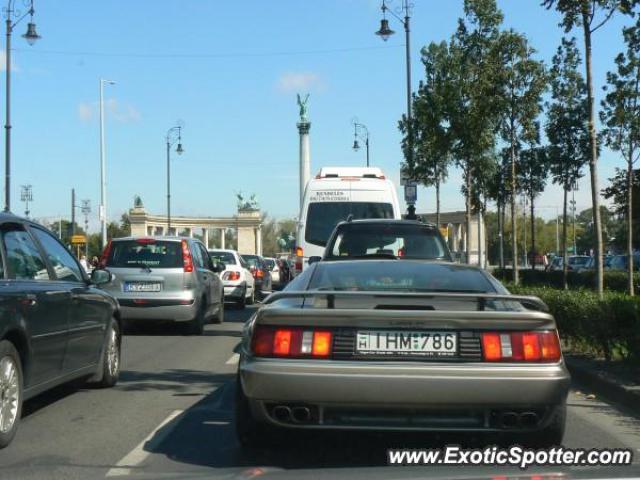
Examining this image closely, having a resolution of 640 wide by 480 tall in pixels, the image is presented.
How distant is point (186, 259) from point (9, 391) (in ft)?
29.6

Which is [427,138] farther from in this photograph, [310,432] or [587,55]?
[310,432]

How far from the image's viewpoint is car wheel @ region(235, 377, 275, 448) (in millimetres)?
5578

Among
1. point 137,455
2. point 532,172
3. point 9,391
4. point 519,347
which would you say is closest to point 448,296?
point 519,347

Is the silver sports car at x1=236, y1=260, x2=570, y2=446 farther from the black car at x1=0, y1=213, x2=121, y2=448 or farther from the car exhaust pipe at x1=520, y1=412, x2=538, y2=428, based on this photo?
the black car at x1=0, y1=213, x2=121, y2=448

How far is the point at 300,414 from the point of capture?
17.4 ft

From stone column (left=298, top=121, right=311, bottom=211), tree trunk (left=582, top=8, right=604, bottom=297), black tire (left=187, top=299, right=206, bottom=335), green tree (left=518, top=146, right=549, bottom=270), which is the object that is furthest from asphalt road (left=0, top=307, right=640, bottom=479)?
stone column (left=298, top=121, right=311, bottom=211)

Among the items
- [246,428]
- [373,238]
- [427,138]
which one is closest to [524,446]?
[246,428]

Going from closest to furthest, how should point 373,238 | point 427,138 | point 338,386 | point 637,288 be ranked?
1. point 338,386
2. point 373,238
3. point 637,288
4. point 427,138

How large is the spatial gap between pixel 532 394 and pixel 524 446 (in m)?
0.51

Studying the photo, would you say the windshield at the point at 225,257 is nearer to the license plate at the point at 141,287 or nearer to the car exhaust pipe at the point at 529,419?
the license plate at the point at 141,287

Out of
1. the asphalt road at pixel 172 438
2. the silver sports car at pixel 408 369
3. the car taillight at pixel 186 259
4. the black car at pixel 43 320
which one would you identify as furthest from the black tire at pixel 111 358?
the car taillight at pixel 186 259

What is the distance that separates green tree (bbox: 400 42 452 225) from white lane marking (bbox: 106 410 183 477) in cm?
2016

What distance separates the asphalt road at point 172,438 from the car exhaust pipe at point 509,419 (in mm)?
882

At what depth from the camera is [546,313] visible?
18.1 ft
